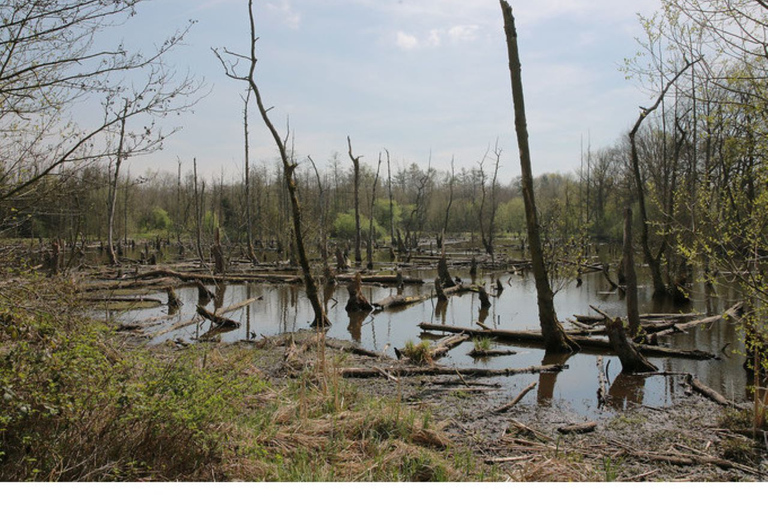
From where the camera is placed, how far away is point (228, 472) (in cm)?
425

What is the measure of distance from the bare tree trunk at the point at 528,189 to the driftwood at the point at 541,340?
31.5 inches

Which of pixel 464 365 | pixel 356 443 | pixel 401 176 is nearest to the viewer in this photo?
pixel 356 443

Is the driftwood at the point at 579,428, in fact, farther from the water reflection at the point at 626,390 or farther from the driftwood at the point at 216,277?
the driftwood at the point at 216,277

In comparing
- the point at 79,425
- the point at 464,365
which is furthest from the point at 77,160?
the point at 464,365

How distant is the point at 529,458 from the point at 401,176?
66530 mm

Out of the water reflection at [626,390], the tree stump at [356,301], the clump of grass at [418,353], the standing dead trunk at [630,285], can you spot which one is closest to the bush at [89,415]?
the clump of grass at [418,353]

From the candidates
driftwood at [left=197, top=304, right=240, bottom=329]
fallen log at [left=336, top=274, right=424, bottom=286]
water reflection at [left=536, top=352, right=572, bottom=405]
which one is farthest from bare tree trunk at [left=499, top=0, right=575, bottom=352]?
fallen log at [left=336, top=274, right=424, bottom=286]

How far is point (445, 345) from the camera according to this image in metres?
10.5

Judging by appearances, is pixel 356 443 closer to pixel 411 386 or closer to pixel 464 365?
pixel 411 386

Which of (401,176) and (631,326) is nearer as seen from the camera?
(631,326)

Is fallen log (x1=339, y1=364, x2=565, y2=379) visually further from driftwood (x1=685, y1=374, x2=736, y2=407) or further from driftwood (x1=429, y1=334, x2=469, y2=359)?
driftwood (x1=685, y1=374, x2=736, y2=407)

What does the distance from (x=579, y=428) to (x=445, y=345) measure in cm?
445

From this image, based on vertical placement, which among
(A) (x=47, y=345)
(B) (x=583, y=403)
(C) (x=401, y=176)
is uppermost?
(C) (x=401, y=176)

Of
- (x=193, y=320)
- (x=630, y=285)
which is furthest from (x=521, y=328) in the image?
(x=193, y=320)
